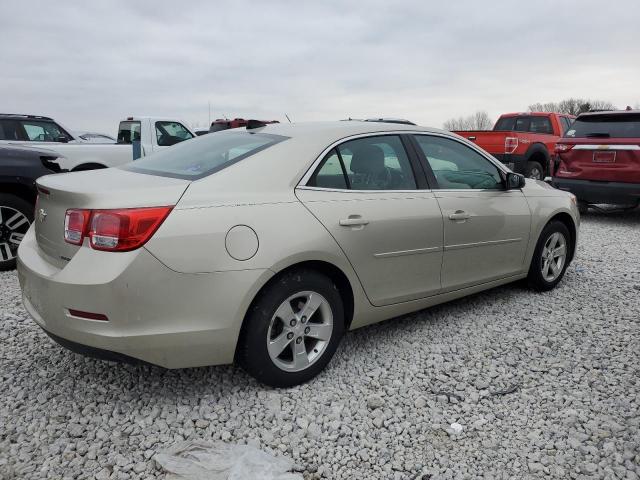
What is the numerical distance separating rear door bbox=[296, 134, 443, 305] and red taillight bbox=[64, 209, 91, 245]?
42.7 inches

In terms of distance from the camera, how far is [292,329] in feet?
9.71

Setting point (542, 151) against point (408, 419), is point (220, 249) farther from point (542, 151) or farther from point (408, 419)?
point (542, 151)

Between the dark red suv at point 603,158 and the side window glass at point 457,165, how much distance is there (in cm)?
518

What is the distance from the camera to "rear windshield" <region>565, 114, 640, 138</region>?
8.38m

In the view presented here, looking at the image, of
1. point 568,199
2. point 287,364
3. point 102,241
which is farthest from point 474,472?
point 568,199

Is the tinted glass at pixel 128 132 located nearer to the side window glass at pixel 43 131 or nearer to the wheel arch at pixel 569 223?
the side window glass at pixel 43 131

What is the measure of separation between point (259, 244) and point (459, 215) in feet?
5.42

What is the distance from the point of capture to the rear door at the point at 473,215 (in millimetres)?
3770

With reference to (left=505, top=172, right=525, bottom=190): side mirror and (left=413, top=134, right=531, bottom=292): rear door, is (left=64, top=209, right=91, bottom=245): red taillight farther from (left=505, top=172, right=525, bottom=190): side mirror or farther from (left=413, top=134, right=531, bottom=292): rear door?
(left=505, top=172, right=525, bottom=190): side mirror

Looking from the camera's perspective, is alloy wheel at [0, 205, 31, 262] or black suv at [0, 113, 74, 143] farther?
black suv at [0, 113, 74, 143]

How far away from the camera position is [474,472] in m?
2.40

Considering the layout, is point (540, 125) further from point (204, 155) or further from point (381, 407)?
point (381, 407)

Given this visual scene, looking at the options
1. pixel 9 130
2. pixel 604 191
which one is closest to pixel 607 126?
pixel 604 191

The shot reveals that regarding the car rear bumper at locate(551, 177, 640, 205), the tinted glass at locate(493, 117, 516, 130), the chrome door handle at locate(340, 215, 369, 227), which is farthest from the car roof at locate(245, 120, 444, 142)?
the tinted glass at locate(493, 117, 516, 130)
